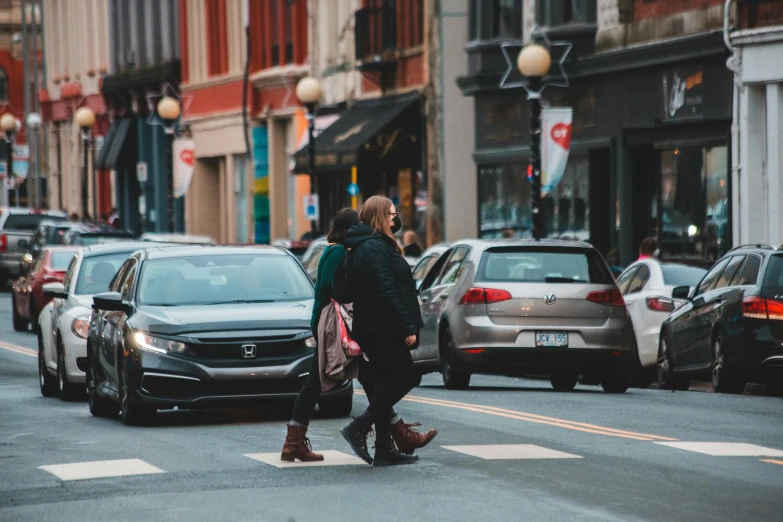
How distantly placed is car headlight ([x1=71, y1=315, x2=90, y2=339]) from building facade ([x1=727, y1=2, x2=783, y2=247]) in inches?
491

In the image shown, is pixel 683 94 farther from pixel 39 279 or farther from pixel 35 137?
pixel 35 137

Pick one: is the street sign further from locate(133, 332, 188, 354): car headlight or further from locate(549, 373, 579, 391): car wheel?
locate(133, 332, 188, 354): car headlight

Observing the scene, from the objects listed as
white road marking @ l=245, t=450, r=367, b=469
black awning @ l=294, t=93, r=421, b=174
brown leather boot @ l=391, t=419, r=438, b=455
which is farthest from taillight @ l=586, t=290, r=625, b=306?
black awning @ l=294, t=93, r=421, b=174

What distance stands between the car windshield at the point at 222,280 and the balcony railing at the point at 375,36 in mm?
25892

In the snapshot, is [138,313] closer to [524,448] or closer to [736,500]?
[524,448]

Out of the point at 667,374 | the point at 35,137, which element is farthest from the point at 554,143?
the point at 35,137

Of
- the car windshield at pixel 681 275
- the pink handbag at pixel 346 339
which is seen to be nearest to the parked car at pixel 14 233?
the car windshield at pixel 681 275

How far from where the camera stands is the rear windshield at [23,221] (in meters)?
47.2

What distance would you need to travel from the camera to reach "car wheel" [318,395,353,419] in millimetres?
14516

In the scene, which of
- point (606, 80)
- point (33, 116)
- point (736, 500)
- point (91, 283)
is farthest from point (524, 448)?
point (33, 116)

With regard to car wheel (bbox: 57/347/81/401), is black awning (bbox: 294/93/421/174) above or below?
above

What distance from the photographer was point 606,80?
3175 cm

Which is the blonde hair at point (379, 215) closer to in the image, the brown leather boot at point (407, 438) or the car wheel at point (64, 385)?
the brown leather boot at point (407, 438)

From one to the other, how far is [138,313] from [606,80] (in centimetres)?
1860
